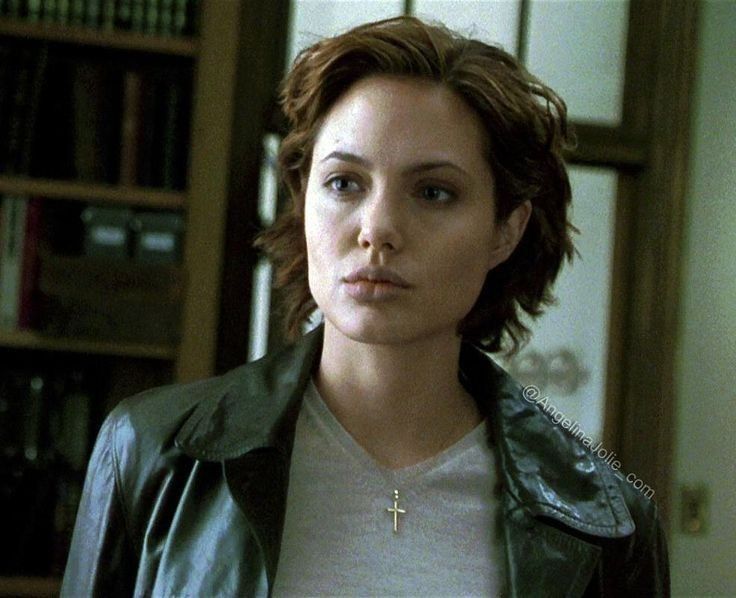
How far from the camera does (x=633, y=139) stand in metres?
2.83

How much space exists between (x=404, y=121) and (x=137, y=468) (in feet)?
1.55

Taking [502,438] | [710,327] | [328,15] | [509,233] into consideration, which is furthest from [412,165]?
[710,327]

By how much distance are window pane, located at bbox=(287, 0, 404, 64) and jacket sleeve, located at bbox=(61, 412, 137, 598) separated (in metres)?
1.52

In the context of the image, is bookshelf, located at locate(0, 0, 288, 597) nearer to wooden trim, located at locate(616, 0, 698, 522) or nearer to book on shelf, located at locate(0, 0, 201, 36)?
book on shelf, located at locate(0, 0, 201, 36)

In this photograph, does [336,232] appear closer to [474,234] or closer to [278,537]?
[474,234]

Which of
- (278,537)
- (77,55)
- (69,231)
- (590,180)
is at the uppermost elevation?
(77,55)

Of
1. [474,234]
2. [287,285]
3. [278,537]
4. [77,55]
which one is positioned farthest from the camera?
[77,55]

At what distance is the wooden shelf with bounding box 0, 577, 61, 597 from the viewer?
2309 millimetres

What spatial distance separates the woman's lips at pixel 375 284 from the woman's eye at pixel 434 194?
0.34 feet

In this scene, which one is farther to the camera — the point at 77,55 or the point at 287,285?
the point at 77,55

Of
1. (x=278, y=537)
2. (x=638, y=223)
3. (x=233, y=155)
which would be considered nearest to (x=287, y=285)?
(x=278, y=537)

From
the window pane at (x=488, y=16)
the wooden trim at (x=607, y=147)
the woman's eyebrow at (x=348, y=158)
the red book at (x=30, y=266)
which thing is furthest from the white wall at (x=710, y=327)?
the woman's eyebrow at (x=348, y=158)

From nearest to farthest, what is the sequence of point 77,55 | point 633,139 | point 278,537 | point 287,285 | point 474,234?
point 278,537 < point 474,234 < point 287,285 < point 77,55 < point 633,139

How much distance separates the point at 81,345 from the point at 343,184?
1.20 m
